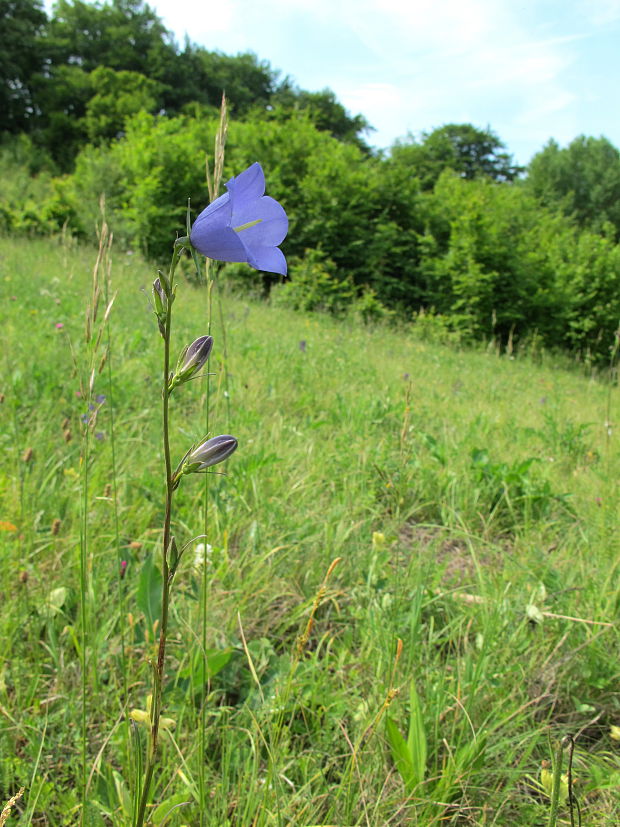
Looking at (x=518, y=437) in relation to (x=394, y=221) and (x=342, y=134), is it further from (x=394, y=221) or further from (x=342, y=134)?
(x=342, y=134)

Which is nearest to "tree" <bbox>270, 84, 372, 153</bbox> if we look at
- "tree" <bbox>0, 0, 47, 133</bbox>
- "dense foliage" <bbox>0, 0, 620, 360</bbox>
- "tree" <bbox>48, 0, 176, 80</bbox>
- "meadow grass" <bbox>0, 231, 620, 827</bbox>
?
"tree" <bbox>48, 0, 176, 80</bbox>

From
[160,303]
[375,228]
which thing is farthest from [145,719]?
[375,228]

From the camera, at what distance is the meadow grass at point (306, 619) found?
1.04 metres

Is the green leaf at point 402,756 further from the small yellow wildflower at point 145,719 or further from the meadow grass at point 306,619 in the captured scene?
the small yellow wildflower at point 145,719

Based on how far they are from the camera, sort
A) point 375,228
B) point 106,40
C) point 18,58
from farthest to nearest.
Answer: point 106,40 → point 18,58 → point 375,228

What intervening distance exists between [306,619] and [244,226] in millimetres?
1151

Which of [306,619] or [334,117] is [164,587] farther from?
[334,117]

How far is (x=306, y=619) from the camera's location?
4.93 feet

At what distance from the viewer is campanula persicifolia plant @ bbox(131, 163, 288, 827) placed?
632mm

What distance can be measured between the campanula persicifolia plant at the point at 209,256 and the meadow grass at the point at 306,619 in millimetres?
215

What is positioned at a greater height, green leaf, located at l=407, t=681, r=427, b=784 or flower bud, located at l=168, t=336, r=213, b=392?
flower bud, located at l=168, t=336, r=213, b=392

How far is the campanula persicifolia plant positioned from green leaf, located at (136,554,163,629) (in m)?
0.61

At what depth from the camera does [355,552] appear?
176 centimetres

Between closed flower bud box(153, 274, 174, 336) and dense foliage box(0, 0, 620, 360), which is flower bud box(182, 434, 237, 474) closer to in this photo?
closed flower bud box(153, 274, 174, 336)
